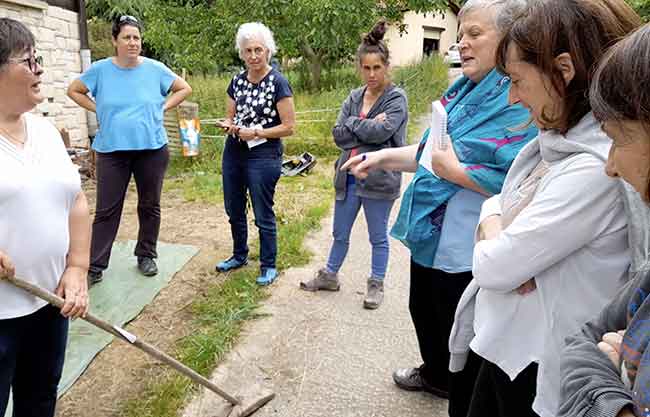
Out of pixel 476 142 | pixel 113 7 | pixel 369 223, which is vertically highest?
pixel 113 7

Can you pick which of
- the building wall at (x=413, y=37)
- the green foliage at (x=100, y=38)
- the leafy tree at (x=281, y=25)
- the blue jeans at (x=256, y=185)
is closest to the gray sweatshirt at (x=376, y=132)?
the blue jeans at (x=256, y=185)

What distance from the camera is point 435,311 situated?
210 cm

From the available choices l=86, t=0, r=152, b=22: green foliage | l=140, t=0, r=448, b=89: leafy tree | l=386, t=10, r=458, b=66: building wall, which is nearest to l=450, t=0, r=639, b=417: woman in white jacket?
l=140, t=0, r=448, b=89: leafy tree

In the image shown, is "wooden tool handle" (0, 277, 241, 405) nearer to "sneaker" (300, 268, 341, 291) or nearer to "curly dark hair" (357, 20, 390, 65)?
"sneaker" (300, 268, 341, 291)

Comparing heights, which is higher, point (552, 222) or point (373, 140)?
point (552, 222)

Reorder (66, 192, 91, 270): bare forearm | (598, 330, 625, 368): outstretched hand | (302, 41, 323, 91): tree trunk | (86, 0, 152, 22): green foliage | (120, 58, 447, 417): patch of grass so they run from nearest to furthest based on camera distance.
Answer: (598, 330, 625, 368): outstretched hand, (66, 192, 91, 270): bare forearm, (120, 58, 447, 417): patch of grass, (302, 41, 323, 91): tree trunk, (86, 0, 152, 22): green foliage

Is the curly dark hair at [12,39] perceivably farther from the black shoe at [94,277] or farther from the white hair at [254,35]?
the black shoe at [94,277]

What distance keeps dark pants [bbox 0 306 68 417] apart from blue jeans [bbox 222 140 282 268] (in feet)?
5.95

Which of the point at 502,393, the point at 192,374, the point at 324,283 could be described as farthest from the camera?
the point at 324,283

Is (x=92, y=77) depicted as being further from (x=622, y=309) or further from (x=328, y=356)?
(x=622, y=309)

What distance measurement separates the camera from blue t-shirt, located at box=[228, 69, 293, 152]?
11.2ft

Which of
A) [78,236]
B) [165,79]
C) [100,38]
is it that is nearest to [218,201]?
[165,79]

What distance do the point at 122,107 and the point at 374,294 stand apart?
219cm

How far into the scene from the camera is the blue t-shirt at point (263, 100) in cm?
341
